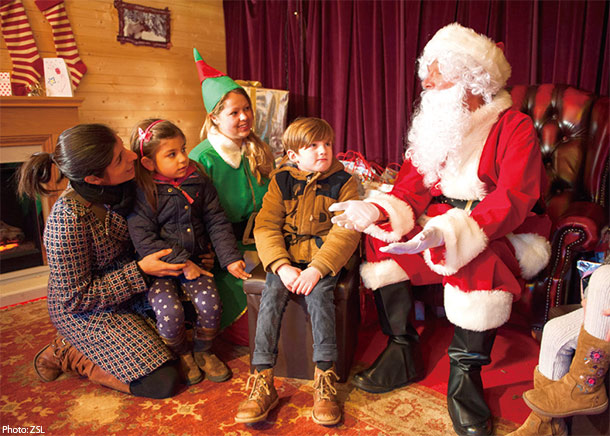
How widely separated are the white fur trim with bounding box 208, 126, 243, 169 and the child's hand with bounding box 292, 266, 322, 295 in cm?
79

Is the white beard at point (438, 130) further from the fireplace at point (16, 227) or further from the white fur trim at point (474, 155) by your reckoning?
the fireplace at point (16, 227)

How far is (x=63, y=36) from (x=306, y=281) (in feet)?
9.31

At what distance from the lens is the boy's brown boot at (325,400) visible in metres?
1.63

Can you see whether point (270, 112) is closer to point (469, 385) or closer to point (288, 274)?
point (288, 274)

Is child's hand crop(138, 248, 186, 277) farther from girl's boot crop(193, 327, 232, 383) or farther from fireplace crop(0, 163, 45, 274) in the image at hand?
fireplace crop(0, 163, 45, 274)

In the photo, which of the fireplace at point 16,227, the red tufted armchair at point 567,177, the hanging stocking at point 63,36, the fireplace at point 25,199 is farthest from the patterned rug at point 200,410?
the hanging stocking at point 63,36

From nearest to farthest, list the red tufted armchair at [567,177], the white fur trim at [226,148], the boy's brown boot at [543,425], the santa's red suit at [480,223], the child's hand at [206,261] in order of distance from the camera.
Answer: the boy's brown boot at [543,425], the santa's red suit at [480,223], the red tufted armchair at [567,177], the child's hand at [206,261], the white fur trim at [226,148]

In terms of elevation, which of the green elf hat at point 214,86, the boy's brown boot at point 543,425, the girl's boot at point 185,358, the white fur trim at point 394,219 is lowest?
the girl's boot at point 185,358

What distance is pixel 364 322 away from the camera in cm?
241

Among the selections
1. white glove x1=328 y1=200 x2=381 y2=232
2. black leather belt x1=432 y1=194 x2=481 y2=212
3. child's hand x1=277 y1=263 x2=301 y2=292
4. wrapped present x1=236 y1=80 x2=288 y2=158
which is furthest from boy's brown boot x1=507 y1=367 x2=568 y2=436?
wrapped present x1=236 y1=80 x2=288 y2=158

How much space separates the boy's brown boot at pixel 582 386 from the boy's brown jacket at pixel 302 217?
0.82 m

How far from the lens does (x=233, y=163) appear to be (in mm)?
2293

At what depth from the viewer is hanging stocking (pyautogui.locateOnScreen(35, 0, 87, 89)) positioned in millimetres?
3256

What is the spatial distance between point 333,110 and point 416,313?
1.96m
